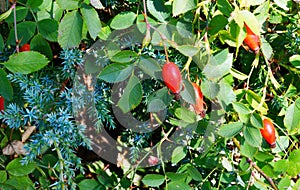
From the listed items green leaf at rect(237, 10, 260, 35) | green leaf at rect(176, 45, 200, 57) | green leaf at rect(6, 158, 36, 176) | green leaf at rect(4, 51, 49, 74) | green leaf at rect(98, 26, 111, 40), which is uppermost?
green leaf at rect(237, 10, 260, 35)

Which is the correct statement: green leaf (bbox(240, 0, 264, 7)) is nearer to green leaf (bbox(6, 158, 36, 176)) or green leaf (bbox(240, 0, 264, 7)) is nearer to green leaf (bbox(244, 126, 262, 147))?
green leaf (bbox(244, 126, 262, 147))

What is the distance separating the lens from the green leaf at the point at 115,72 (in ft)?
2.97

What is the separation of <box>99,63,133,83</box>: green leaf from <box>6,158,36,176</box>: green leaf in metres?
0.32

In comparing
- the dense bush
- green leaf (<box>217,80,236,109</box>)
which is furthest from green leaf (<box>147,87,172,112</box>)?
green leaf (<box>217,80,236,109</box>)

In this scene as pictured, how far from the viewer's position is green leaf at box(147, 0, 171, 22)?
39.1 inches

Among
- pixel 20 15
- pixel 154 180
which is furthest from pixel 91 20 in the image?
pixel 154 180

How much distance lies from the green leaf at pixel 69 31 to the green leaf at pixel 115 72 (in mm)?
83

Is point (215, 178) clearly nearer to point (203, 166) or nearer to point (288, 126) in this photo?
point (203, 166)

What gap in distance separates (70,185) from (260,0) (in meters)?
0.55

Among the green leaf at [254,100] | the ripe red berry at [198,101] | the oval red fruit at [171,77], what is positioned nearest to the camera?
the oval red fruit at [171,77]

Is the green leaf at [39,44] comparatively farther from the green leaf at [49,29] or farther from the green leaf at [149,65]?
the green leaf at [149,65]

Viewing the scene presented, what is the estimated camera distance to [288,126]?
108 cm

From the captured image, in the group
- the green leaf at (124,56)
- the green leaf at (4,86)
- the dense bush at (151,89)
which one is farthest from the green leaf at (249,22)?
the green leaf at (4,86)

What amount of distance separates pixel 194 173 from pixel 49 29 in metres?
0.43
